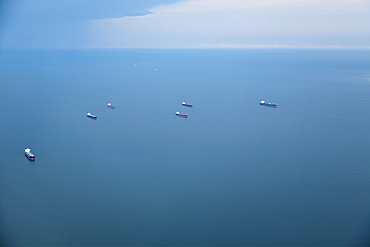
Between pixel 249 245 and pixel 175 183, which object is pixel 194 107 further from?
pixel 249 245

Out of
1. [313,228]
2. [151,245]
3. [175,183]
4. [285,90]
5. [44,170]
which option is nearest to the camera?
[151,245]

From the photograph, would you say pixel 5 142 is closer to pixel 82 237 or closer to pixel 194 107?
pixel 82 237

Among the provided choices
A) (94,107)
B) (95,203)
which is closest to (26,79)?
(94,107)

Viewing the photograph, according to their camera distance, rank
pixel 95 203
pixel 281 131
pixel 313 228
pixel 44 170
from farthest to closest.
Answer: pixel 281 131 < pixel 44 170 < pixel 95 203 < pixel 313 228

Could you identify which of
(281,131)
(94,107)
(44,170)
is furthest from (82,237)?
(94,107)

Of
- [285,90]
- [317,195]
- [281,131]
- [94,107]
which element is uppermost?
[285,90]

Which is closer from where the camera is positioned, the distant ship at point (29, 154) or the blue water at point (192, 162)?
the blue water at point (192, 162)

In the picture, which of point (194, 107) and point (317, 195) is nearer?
point (317, 195)

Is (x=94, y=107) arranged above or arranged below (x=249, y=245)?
above

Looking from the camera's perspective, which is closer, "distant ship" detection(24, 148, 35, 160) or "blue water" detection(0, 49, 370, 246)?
"blue water" detection(0, 49, 370, 246)
